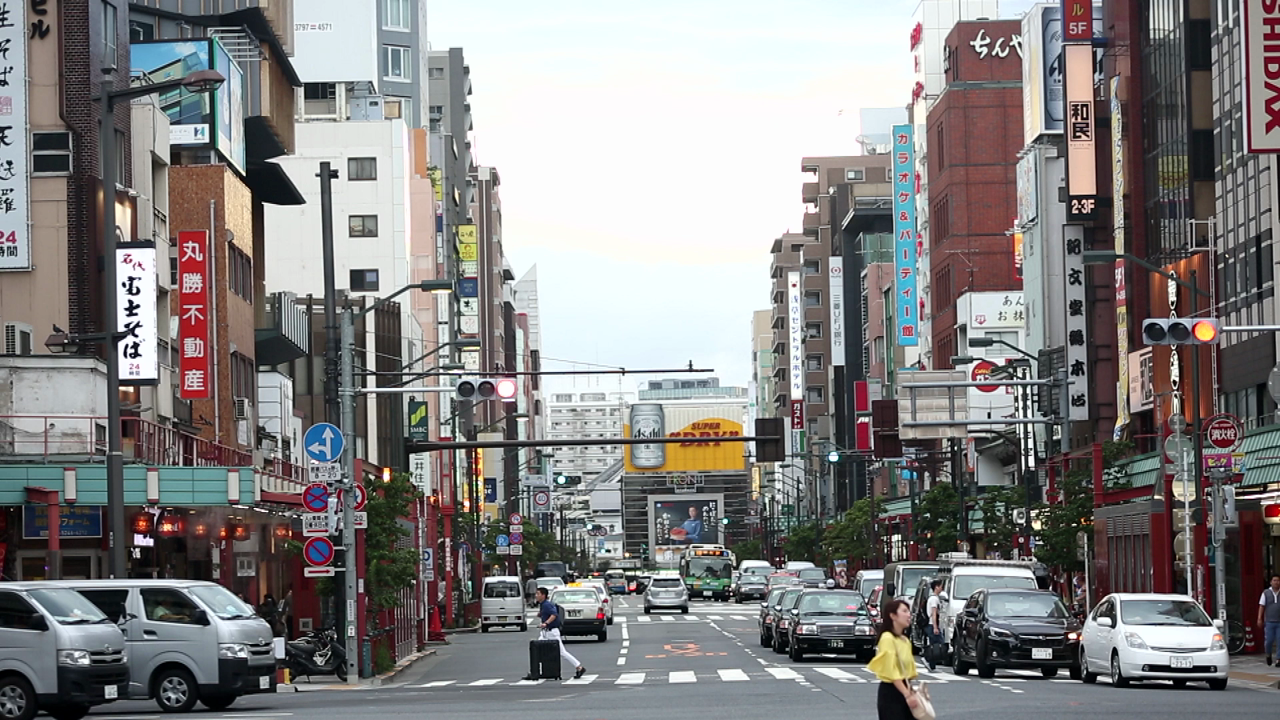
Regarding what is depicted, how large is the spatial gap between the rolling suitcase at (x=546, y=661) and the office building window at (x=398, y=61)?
9050 centimetres

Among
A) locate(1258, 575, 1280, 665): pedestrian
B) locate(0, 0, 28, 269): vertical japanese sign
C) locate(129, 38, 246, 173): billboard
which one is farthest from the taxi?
locate(1258, 575, 1280, 665): pedestrian

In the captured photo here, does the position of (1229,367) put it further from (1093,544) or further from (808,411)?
(808,411)

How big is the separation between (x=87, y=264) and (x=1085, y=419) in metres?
39.4

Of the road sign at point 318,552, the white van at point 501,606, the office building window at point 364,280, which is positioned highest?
the office building window at point 364,280

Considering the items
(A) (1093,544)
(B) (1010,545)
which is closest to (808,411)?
(B) (1010,545)

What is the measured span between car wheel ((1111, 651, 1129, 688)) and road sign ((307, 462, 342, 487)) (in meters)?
13.7

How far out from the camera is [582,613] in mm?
56344

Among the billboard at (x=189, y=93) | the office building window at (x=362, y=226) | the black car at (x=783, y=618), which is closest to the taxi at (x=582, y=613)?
the black car at (x=783, y=618)

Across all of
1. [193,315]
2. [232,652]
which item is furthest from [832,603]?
[193,315]

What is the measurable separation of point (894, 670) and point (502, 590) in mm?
57124

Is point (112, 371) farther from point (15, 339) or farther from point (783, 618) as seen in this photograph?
point (783, 618)

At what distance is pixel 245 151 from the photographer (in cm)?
7062

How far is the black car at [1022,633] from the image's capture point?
34875mm

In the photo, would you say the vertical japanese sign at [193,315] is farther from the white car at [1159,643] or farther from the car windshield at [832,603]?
the white car at [1159,643]
